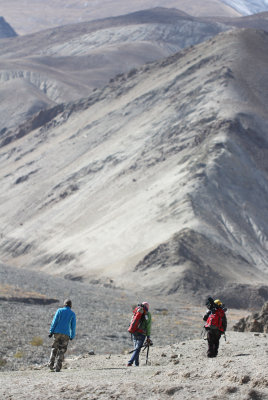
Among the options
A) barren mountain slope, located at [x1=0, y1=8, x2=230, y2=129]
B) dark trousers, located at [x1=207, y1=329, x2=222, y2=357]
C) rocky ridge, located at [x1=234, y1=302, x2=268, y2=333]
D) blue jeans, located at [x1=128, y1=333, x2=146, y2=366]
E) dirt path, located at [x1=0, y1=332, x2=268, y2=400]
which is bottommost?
dirt path, located at [x1=0, y1=332, x2=268, y2=400]

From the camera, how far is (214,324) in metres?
14.0

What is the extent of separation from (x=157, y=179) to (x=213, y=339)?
53.4 metres

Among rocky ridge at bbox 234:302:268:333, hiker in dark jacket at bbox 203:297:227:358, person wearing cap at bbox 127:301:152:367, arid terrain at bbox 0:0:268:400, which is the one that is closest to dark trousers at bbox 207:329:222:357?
hiker in dark jacket at bbox 203:297:227:358

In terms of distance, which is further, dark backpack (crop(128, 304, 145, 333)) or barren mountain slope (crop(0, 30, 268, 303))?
barren mountain slope (crop(0, 30, 268, 303))

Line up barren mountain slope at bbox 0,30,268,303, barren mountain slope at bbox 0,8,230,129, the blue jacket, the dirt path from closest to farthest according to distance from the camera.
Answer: the dirt path
the blue jacket
barren mountain slope at bbox 0,30,268,303
barren mountain slope at bbox 0,8,230,129

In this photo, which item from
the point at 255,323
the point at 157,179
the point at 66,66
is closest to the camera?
the point at 255,323

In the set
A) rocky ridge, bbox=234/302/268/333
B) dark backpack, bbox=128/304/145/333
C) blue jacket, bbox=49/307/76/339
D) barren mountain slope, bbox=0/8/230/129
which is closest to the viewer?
blue jacket, bbox=49/307/76/339

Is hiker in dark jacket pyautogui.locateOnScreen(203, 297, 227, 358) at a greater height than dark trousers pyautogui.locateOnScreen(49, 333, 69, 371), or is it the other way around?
hiker in dark jacket pyautogui.locateOnScreen(203, 297, 227, 358)

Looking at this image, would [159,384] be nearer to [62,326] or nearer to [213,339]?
[62,326]

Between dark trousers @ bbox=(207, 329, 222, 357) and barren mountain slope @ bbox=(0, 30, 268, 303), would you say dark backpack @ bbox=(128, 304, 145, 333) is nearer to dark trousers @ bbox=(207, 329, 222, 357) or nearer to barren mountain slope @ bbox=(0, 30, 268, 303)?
dark trousers @ bbox=(207, 329, 222, 357)

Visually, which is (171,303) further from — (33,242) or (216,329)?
(216,329)

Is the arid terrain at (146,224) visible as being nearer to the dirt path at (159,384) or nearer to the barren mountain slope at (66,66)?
the dirt path at (159,384)

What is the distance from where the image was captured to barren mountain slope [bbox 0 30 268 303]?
5450 centimetres

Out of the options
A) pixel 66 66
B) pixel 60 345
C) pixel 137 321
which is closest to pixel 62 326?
pixel 60 345
